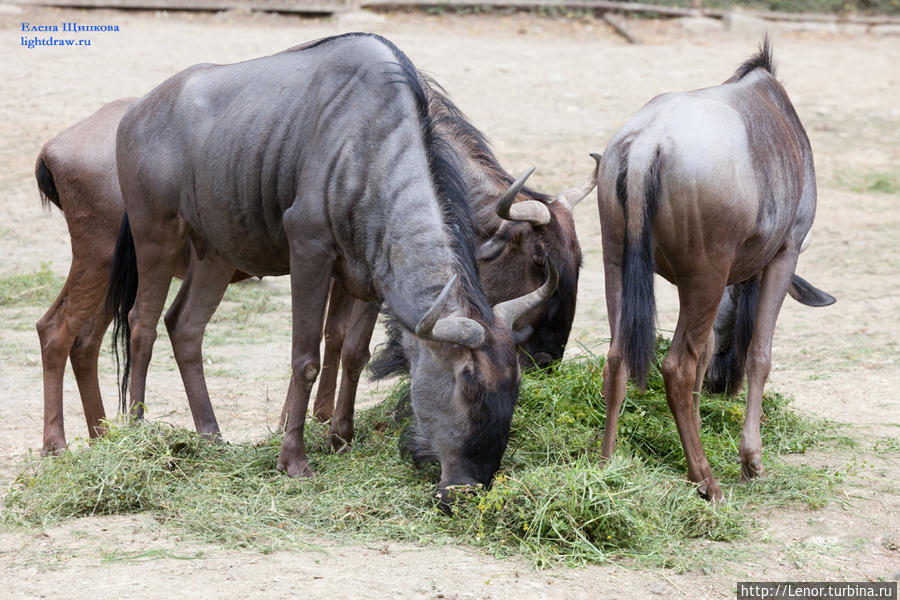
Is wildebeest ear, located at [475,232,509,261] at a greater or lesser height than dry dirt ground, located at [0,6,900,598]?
greater

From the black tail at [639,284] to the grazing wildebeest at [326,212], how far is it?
387 mm

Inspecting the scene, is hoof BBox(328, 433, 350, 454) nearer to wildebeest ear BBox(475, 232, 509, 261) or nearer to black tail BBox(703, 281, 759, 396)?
wildebeest ear BBox(475, 232, 509, 261)

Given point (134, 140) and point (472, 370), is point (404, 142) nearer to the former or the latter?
point (472, 370)

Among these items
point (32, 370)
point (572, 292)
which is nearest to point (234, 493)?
point (572, 292)

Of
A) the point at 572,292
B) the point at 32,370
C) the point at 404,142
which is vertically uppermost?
the point at 404,142

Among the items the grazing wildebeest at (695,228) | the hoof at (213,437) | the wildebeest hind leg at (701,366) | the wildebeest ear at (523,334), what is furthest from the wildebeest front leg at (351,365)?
the wildebeest hind leg at (701,366)

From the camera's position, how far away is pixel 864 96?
51.1ft

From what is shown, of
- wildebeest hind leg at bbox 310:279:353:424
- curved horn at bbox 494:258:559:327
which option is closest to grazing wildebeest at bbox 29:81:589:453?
wildebeest hind leg at bbox 310:279:353:424

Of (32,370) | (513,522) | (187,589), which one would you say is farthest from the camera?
(32,370)

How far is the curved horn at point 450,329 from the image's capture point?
439cm

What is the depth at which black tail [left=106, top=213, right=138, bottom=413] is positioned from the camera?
19.7 ft

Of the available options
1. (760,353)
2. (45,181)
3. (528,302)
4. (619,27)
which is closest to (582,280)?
(760,353)

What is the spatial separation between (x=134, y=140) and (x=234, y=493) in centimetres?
212

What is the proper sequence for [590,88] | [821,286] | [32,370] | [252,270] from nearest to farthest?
1. [252,270]
2. [32,370]
3. [821,286]
4. [590,88]
